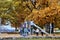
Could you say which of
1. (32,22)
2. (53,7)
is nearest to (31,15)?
(32,22)

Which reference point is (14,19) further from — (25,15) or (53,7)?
(53,7)

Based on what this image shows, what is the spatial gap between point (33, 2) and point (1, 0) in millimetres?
4480

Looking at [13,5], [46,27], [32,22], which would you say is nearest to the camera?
[32,22]

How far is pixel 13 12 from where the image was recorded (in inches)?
1197

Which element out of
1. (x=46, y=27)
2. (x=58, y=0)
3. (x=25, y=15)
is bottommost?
(x=46, y=27)

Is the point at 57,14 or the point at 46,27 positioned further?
the point at 46,27

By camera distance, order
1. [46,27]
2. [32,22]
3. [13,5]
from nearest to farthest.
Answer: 1. [32,22]
2. [13,5]
3. [46,27]

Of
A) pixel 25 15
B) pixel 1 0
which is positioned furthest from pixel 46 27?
pixel 1 0

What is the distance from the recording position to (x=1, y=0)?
2791cm

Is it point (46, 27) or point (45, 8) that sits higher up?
point (45, 8)

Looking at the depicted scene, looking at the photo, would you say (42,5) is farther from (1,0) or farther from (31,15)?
(1,0)

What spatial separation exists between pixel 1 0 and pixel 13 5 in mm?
1974

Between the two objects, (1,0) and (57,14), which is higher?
(1,0)

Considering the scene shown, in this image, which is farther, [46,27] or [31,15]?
[46,27]
